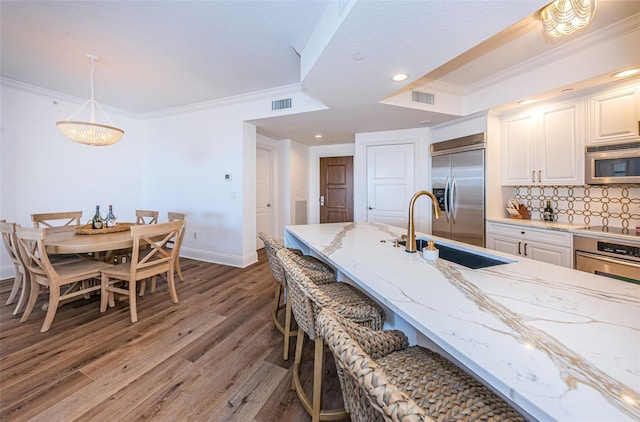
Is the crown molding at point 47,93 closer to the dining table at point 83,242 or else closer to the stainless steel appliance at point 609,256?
the dining table at point 83,242

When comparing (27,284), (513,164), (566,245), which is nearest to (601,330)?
(566,245)

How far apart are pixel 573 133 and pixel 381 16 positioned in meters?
2.58

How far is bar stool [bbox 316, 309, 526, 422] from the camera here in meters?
0.51

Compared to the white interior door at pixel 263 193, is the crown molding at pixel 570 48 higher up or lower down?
higher up

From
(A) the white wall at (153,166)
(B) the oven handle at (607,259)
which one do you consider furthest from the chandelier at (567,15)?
(A) the white wall at (153,166)

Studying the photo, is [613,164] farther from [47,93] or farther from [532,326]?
[47,93]

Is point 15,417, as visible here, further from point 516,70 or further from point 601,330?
point 516,70

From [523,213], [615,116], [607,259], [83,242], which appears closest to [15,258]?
[83,242]

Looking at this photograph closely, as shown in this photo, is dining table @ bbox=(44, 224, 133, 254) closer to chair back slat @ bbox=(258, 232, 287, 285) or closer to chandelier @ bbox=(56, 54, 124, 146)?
chandelier @ bbox=(56, 54, 124, 146)

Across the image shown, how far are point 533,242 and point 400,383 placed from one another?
2769mm

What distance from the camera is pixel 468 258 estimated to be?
1.68m

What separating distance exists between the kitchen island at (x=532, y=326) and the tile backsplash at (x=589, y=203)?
217 centimetres

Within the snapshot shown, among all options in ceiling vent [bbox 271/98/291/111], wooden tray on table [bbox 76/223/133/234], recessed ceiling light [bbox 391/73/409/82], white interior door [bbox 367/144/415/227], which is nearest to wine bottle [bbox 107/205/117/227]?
wooden tray on table [bbox 76/223/133/234]

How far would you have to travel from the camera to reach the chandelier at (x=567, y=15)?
1496mm
